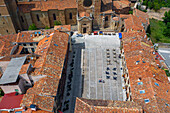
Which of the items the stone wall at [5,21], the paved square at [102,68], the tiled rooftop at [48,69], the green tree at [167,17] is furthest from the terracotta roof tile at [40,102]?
the green tree at [167,17]

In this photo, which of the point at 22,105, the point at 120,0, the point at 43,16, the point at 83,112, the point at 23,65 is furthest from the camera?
the point at 120,0

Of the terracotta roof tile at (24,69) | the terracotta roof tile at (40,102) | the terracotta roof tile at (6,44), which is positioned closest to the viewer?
the terracotta roof tile at (40,102)

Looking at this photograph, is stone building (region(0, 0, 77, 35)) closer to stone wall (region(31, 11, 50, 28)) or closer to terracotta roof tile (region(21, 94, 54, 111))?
stone wall (region(31, 11, 50, 28))

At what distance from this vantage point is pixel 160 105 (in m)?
34.0

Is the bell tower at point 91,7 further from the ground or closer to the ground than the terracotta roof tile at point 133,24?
further from the ground

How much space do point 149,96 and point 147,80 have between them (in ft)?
15.9

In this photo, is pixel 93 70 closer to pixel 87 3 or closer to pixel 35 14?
pixel 87 3

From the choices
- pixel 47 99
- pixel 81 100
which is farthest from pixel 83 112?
pixel 47 99

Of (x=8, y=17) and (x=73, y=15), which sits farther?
(x=73, y=15)

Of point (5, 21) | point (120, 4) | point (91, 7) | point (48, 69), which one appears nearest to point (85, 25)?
point (91, 7)

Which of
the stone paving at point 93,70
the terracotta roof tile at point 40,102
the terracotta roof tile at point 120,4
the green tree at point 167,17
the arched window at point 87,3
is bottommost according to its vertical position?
the stone paving at point 93,70

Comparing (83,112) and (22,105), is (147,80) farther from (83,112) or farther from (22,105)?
(22,105)

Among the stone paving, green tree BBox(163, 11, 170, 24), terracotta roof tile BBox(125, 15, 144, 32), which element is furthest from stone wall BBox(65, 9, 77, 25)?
green tree BBox(163, 11, 170, 24)

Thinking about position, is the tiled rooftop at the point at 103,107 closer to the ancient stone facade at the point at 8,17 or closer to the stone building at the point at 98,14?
the stone building at the point at 98,14
